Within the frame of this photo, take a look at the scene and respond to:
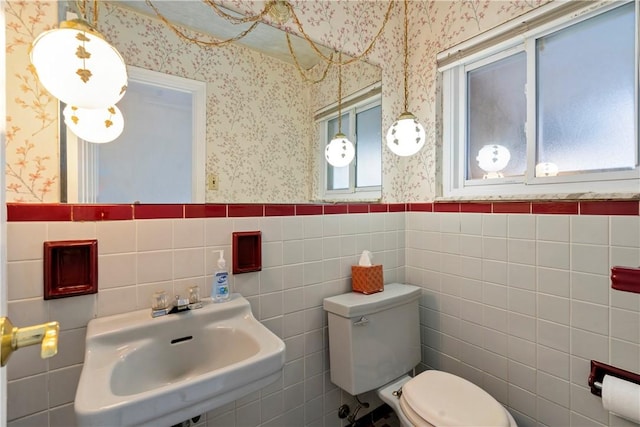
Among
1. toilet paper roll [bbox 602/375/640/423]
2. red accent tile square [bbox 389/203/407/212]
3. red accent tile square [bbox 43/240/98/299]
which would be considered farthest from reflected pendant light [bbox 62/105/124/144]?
toilet paper roll [bbox 602/375/640/423]

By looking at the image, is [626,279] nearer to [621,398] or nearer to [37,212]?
[621,398]

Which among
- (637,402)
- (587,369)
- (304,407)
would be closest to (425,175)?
(587,369)

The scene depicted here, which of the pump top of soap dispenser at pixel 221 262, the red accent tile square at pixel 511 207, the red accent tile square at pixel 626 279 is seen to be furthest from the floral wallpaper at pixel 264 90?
the red accent tile square at pixel 626 279

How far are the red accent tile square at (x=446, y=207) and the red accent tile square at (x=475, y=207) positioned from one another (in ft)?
0.08

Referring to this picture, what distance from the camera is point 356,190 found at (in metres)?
1.52

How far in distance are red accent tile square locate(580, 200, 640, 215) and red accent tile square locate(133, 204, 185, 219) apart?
142 centimetres

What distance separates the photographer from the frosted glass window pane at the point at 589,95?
1061 mm

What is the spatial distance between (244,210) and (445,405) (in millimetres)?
1009

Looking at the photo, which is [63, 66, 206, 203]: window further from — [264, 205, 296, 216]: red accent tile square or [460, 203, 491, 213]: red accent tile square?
[460, 203, 491, 213]: red accent tile square

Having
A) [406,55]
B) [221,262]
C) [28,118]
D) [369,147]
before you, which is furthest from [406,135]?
[28,118]

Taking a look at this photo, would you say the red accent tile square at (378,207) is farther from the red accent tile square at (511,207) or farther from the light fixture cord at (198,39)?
the light fixture cord at (198,39)

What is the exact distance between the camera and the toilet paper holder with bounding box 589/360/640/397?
3.20 ft

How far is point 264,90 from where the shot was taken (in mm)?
1219

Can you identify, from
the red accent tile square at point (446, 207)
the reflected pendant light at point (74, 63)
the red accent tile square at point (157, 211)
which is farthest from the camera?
the red accent tile square at point (446, 207)
